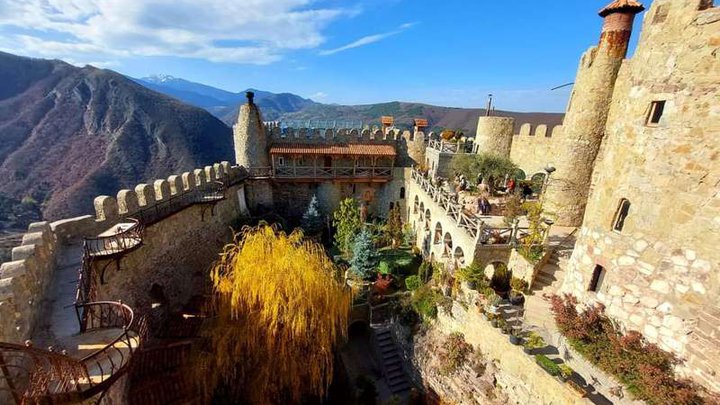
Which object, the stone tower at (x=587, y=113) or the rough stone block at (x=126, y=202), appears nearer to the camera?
the rough stone block at (x=126, y=202)

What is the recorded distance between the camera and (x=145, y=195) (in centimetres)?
1149

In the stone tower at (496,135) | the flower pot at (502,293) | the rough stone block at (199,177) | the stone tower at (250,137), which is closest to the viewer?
the flower pot at (502,293)

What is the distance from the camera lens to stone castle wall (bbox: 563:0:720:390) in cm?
649

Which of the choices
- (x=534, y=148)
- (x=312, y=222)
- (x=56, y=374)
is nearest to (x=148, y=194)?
(x=56, y=374)

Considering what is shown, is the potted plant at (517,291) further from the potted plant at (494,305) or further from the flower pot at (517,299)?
the potted plant at (494,305)

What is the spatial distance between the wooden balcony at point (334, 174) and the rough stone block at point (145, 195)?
10.2 meters

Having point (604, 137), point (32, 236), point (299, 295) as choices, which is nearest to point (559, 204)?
point (604, 137)

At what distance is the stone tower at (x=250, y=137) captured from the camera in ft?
65.9

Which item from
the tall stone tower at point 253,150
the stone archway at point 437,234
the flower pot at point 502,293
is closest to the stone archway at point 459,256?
the flower pot at point 502,293

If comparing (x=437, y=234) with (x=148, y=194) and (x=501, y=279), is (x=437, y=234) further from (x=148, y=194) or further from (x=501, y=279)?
(x=148, y=194)

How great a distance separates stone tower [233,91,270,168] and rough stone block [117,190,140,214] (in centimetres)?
1019

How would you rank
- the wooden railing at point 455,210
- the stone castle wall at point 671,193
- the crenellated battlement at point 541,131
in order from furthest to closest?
the crenellated battlement at point 541,131 < the wooden railing at point 455,210 < the stone castle wall at point 671,193

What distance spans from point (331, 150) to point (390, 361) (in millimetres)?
14311

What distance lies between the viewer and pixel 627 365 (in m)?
7.64
